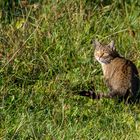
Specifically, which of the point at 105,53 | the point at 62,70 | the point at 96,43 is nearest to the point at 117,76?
the point at 105,53

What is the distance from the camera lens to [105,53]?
25.2ft

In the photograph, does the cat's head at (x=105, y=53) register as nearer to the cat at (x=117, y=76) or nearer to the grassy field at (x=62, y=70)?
the cat at (x=117, y=76)

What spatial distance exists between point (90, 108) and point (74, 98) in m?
0.26

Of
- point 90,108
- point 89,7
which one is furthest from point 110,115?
point 89,7

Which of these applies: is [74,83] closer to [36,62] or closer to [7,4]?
[36,62]

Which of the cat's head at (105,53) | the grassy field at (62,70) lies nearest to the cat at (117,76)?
the cat's head at (105,53)

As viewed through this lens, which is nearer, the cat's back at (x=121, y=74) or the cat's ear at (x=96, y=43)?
the cat's back at (x=121, y=74)

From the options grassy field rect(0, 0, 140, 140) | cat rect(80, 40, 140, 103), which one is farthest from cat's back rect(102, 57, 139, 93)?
grassy field rect(0, 0, 140, 140)

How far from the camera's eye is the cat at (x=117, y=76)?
7230 mm

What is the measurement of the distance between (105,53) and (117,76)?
39 centimetres

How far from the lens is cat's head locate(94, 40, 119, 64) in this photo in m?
7.64

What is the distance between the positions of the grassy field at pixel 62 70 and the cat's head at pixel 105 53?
0.18 m

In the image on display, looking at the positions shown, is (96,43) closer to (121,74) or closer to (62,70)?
(62,70)

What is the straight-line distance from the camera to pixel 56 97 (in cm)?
707
